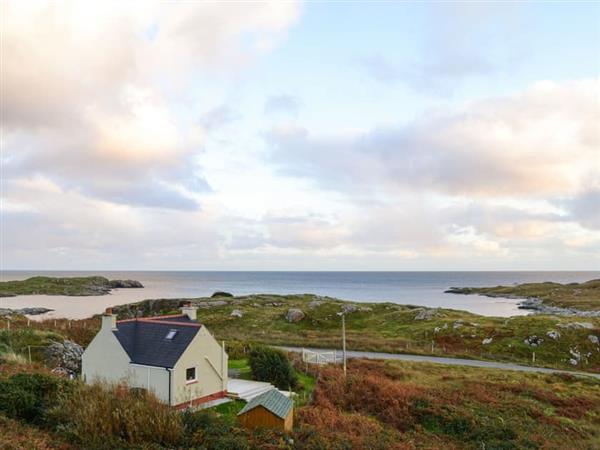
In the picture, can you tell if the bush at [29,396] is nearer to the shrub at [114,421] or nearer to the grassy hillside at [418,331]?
the shrub at [114,421]

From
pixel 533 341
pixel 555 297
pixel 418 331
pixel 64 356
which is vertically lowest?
pixel 555 297

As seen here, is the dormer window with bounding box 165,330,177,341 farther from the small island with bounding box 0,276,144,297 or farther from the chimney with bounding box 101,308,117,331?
the small island with bounding box 0,276,144,297

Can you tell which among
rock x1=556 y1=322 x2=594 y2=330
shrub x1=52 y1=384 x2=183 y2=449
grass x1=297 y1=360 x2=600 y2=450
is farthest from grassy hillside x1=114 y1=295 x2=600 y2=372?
shrub x1=52 y1=384 x2=183 y2=449

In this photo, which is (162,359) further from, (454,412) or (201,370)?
(454,412)

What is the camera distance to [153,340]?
80.7 ft

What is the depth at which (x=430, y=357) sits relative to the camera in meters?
48.6

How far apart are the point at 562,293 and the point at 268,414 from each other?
155164mm

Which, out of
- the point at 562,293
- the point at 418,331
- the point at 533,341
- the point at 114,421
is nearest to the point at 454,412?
the point at 114,421

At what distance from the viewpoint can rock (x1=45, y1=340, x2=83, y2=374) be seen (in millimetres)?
30078

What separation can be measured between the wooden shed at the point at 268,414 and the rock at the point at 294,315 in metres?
→ 55.1

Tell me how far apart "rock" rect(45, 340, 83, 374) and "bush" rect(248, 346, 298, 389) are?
39.8ft

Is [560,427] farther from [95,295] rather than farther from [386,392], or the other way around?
[95,295]

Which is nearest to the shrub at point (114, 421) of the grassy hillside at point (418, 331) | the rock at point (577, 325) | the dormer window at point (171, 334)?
the dormer window at point (171, 334)

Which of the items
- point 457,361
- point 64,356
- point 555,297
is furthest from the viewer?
point 555,297
